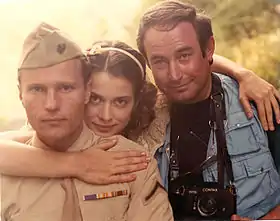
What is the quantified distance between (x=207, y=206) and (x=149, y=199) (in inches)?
6.9

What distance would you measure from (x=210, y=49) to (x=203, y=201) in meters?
0.45

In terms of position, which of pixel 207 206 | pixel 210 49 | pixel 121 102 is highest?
pixel 210 49

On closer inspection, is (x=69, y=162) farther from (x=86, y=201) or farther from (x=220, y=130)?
(x=220, y=130)

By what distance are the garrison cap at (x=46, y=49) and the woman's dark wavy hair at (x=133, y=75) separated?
2.5 inches

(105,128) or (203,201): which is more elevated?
(105,128)

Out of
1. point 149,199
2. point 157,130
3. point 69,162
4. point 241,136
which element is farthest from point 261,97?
point 69,162

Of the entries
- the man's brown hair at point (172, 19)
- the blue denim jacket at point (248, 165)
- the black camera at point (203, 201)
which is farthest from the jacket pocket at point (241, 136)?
the man's brown hair at point (172, 19)

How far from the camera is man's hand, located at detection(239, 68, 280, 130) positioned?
1.45m

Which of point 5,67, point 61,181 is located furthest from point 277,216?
point 5,67

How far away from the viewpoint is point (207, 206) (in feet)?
4.69

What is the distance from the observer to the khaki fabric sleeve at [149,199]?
139cm

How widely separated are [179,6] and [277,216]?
0.68 m

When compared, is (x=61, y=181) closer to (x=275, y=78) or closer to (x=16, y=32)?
(x=16, y=32)

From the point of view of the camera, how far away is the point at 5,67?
142 centimetres
